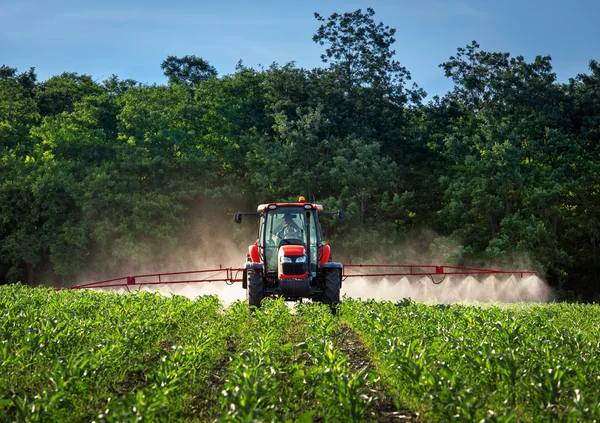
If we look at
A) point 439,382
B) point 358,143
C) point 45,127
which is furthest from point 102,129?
point 439,382

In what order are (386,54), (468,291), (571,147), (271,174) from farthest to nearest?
(386,54)
(271,174)
(571,147)
(468,291)

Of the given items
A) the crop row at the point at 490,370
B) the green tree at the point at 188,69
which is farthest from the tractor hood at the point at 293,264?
the green tree at the point at 188,69

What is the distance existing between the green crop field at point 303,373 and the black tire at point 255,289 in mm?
4189

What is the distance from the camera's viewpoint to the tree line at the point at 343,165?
122ft

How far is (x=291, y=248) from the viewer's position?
17.2m

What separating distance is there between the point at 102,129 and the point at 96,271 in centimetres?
781

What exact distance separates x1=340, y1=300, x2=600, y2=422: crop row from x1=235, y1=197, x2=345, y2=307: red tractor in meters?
5.36

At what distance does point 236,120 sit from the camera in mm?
44781

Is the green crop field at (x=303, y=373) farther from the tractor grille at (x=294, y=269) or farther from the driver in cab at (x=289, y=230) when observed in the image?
the driver in cab at (x=289, y=230)

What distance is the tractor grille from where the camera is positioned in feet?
56.0

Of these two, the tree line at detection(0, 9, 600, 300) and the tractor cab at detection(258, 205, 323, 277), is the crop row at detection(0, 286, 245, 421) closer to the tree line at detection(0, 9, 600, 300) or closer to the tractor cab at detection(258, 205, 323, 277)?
the tractor cab at detection(258, 205, 323, 277)

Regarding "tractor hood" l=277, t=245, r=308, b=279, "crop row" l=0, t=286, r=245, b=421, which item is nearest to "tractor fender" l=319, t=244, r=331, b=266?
"tractor hood" l=277, t=245, r=308, b=279

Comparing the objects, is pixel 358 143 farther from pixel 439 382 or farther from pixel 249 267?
pixel 439 382

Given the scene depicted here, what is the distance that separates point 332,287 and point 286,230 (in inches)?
65.6
